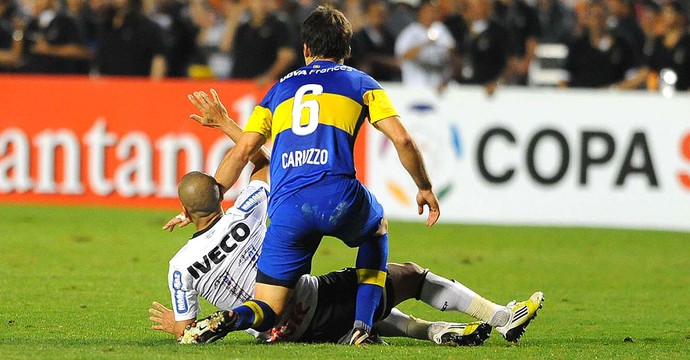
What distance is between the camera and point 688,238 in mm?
15984

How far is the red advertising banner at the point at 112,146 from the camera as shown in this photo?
1725 cm

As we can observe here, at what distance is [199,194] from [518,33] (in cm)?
1200

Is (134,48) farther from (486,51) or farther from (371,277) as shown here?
(371,277)

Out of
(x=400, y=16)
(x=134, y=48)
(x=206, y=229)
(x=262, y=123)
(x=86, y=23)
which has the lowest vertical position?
(x=206, y=229)

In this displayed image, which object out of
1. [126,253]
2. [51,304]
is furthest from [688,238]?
[51,304]

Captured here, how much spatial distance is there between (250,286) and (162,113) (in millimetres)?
9659

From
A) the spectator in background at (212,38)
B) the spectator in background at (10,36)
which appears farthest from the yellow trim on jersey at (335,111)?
the spectator in background at (10,36)

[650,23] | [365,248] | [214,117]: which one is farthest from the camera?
[650,23]

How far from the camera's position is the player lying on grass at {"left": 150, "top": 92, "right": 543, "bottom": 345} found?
25.7ft

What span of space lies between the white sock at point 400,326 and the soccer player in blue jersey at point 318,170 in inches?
17.6

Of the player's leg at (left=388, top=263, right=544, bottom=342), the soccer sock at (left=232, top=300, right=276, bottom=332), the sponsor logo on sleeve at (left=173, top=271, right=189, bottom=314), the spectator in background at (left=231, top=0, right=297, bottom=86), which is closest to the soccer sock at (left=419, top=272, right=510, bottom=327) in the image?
the player's leg at (left=388, top=263, right=544, bottom=342)

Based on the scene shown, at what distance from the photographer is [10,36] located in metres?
20.0

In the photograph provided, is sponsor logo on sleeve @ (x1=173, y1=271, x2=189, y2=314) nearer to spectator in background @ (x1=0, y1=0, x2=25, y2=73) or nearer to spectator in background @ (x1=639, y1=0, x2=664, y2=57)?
spectator in background @ (x1=639, y1=0, x2=664, y2=57)

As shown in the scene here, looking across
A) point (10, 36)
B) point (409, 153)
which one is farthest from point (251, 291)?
point (10, 36)
